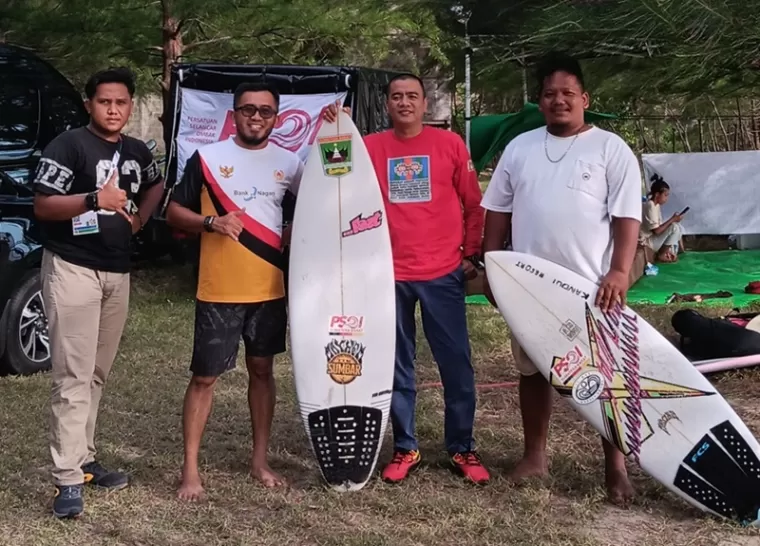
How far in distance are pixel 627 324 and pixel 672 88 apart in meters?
1.66

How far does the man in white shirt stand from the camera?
310 cm

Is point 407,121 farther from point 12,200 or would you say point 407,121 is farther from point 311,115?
point 311,115

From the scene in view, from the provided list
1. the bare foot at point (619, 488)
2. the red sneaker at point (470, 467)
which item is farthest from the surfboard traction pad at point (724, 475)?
the red sneaker at point (470, 467)

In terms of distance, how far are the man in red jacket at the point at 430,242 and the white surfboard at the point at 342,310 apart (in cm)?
7

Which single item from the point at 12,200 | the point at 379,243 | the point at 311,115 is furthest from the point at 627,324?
the point at 311,115

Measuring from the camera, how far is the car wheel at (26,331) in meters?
4.81

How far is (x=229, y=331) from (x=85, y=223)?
2.14ft

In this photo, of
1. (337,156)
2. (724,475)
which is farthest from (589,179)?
(724,475)

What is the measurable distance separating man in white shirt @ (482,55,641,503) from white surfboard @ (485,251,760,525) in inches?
3.2

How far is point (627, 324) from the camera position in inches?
130

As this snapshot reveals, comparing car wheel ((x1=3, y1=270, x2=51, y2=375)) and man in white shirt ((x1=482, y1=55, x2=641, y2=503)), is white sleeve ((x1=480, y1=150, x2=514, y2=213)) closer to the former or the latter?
man in white shirt ((x1=482, y1=55, x2=641, y2=503))

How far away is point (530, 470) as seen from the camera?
351 centimetres

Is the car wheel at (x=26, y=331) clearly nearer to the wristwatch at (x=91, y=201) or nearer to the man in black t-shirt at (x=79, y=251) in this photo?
the man in black t-shirt at (x=79, y=251)

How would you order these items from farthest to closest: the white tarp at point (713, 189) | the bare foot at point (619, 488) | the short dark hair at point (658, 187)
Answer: the white tarp at point (713, 189) < the short dark hair at point (658, 187) < the bare foot at point (619, 488)
